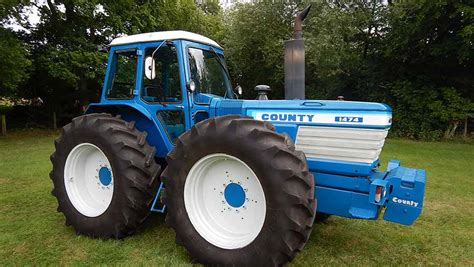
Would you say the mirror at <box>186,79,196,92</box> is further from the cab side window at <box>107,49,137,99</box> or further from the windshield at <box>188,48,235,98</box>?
the cab side window at <box>107,49,137,99</box>

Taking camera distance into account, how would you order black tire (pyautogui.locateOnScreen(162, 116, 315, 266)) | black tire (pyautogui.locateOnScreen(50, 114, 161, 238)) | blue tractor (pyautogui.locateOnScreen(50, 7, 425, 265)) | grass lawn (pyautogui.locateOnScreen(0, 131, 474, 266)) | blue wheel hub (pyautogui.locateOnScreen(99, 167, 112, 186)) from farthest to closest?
blue wheel hub (pyautogui.locateOnScreen(99, 167, 112, 186)) < black tire (pyautogui.locateOnScreen(50, 114, 161, 238)) < grass lawn (pyautogui.locateOnScreen(0, 131, 474, 266)) < blue tractor (pyautogui.locateOnScreen(50, 7, 425, 265)) < black tire (pyautogui.locateOnScreen(162, 116, 315, 266))

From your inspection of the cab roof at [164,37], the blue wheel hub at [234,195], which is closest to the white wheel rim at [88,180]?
the cab roof at [164,37]

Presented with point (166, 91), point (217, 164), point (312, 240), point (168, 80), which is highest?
point (168, 80)

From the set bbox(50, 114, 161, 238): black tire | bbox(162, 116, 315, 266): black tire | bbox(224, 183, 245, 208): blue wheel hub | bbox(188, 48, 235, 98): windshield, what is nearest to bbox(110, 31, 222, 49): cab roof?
bbox(188, 48, 235, 98): windshield

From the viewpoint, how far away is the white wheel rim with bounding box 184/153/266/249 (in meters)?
3.00

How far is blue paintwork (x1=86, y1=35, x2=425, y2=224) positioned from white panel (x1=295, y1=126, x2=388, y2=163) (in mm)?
48

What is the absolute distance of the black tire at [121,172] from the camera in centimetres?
340

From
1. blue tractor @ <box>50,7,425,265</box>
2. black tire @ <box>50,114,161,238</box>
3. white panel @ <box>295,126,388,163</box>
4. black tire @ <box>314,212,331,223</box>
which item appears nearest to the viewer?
blue tractor @ <box>50,7,425,265</box>

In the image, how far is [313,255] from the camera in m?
3.24

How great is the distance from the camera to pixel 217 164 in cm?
313

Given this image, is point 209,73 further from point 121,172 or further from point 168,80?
point 121,172

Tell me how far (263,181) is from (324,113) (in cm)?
89

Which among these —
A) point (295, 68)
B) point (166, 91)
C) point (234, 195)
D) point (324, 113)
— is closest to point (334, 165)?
point (324, 113)

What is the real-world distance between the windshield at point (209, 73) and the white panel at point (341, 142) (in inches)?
48.9
